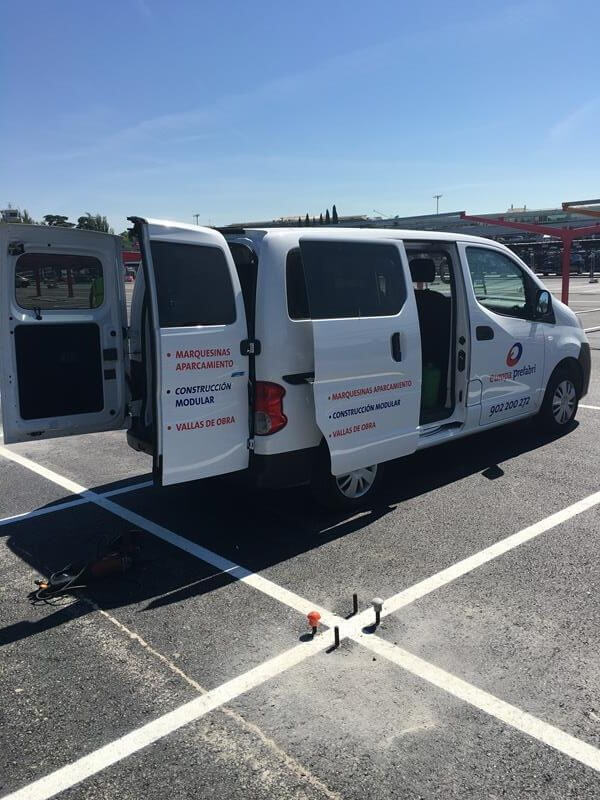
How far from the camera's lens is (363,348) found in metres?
4.73

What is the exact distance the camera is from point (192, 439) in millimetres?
4145

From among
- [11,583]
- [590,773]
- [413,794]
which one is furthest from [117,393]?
[590,773]

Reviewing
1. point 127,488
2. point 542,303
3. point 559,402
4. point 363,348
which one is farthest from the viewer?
point 559,402

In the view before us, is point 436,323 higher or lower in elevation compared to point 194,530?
higher

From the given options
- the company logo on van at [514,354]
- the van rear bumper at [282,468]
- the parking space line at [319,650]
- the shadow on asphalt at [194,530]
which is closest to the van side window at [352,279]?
the van rear bumper at [282,468]

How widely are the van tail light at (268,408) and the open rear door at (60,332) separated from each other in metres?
1.40

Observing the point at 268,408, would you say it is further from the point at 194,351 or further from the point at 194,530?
the point at 194,530

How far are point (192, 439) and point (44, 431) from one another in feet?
4.72

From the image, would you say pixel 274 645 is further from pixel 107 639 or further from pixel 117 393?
pixel 117 393

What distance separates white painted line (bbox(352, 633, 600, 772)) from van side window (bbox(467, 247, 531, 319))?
11.9ft

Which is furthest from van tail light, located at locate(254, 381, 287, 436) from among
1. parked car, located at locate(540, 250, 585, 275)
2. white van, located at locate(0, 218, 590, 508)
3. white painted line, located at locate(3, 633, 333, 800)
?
parked car, located at locate(540, 250, 585, 275)

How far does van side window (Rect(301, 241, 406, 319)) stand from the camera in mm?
4488

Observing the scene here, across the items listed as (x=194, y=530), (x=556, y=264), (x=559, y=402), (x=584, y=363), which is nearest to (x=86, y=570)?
(x=194, y=530)

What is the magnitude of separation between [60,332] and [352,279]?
2217mm
